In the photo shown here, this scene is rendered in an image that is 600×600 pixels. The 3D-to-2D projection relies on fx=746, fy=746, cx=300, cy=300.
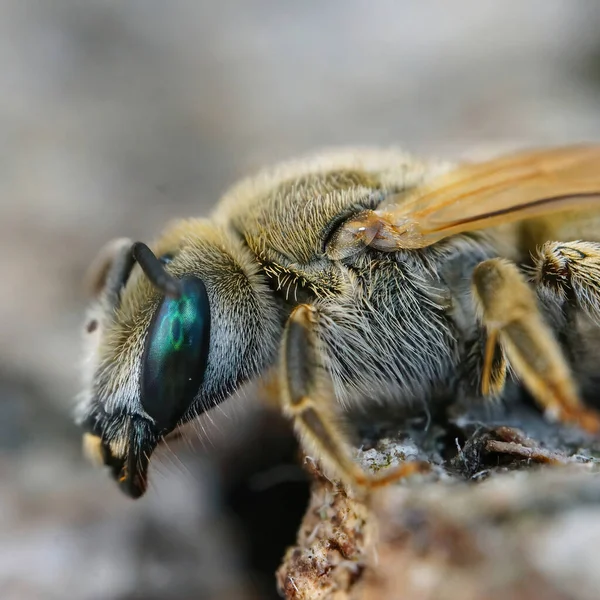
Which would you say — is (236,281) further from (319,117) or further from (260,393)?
(319,117)

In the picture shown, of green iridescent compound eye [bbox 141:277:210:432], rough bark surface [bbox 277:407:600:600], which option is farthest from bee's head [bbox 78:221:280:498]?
rough bark surface [bbox 277:407:600:600]

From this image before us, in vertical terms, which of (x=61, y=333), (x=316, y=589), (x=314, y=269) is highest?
(x=314, y=269)

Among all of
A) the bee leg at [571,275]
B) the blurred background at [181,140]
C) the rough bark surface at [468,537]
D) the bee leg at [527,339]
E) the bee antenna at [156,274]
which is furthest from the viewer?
the blurred background at [181,140]

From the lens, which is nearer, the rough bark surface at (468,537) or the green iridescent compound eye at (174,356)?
the rough bark surface at (468,537)

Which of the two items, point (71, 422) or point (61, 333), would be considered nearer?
point (71, 422)

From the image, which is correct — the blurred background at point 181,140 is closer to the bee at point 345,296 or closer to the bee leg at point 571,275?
the bee at point 345,296

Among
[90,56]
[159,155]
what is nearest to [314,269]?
[159,155]

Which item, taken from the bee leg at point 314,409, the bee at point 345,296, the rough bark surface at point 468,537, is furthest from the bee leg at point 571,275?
the bee leg at point 314,409
